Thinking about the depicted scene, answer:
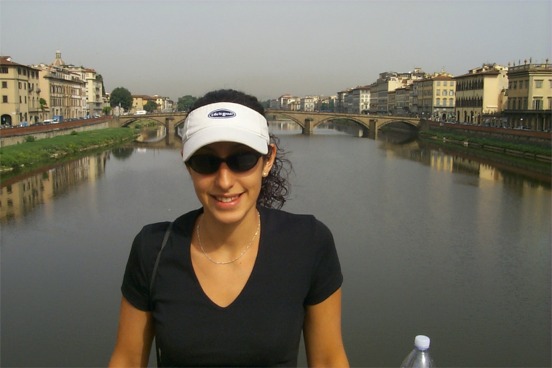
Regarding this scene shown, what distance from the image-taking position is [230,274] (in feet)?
3.92

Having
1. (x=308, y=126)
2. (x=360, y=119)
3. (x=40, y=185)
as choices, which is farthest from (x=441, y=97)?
(x=40, y=185)

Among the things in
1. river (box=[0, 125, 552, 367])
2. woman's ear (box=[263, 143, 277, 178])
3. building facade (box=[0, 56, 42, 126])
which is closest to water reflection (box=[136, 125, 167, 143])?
building facade (box=[0, 56, 42, 126])

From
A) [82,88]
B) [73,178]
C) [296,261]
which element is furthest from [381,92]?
[296,261]

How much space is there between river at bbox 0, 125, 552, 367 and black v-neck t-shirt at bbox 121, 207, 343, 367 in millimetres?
4741

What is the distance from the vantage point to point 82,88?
4781 centimetres

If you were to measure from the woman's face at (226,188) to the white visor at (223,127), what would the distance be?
5cm

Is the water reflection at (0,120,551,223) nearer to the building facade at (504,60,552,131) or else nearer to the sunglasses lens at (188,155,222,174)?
the building facade at (504,60,552,131)

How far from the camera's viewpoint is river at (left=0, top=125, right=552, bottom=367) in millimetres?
6023

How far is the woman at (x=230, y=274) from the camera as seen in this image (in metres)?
1.15

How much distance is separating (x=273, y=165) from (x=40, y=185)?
1618 cm

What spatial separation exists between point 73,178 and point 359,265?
12307mm

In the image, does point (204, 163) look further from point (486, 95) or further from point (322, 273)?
point (486, 95)

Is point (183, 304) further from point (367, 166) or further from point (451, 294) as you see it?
point (367, 166)

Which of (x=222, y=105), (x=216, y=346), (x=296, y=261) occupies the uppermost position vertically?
(x=222, y=105)
